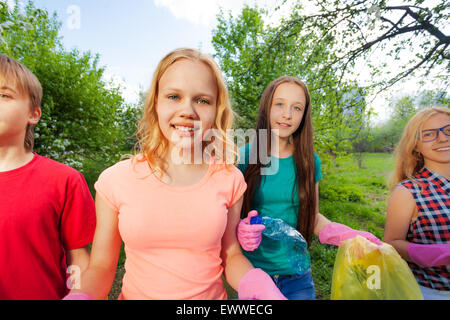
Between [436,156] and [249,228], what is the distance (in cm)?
162

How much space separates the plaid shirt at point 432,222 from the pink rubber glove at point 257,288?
4.41 feet

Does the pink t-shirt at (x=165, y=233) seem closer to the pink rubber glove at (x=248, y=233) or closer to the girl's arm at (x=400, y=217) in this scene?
the pink rubber glove at (x=248, y=233)

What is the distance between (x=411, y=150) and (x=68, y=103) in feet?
25.1

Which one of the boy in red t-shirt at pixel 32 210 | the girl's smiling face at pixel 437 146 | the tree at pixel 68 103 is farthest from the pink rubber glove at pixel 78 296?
the tree at pixel 68 103

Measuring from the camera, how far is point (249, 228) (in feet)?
4.40

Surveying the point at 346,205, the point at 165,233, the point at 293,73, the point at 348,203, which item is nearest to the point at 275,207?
the point at 165,233

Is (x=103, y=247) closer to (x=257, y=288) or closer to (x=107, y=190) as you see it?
(x=107, y=190)

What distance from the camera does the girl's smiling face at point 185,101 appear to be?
1.12 m

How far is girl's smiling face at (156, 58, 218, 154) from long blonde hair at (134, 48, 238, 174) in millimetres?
37

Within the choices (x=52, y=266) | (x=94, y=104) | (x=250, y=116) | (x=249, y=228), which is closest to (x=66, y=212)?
(x=52, y=266)

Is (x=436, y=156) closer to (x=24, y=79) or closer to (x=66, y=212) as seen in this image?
(x=66, y=212)

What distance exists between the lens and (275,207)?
1.83 metres

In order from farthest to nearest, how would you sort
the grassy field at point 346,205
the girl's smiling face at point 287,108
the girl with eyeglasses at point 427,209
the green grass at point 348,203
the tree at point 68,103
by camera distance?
the tree at point 68,103 < the green grass at point 348,203 < the grassy field at point 346,205 < the girl's smiling face at point 287,108 < the girl with eyeglasses at point 427,209

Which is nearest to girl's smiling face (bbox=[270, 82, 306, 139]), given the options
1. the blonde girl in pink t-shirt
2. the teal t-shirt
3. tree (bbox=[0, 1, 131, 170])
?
the teal t-shirt
